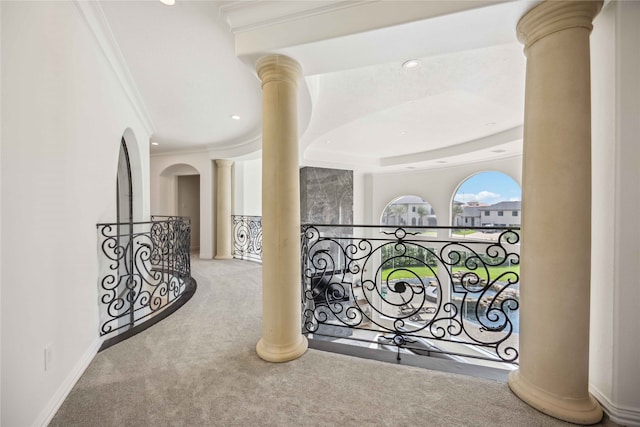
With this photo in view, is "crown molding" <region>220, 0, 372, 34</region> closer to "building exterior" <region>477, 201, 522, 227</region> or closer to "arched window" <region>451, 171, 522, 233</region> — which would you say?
"arched window" <region>451, 171, 522, 233</region>

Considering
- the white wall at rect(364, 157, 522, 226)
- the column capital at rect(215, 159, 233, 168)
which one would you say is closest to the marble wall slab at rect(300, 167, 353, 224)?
the white wall at rect(364, 157, 522, 226)

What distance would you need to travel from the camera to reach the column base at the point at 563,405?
147cm

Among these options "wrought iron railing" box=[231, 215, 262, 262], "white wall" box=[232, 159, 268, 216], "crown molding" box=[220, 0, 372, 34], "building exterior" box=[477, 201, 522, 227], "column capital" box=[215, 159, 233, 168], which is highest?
"crown molding" box=[220, 0, 372, 34]

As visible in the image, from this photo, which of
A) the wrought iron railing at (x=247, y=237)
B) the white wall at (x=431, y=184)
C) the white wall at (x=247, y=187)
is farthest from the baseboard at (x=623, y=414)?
the white wall at (x=247, y=187)

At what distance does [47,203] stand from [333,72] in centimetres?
252

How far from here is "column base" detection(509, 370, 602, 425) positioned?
1.47 metres

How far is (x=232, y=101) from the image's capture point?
12.4 ft

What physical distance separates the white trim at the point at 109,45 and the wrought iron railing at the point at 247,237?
3401 millimetres

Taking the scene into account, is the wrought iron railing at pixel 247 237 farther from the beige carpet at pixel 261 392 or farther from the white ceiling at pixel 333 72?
the beige carpet at pixel 261 392

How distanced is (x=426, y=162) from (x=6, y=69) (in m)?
7.50

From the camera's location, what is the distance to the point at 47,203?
5.23 ft

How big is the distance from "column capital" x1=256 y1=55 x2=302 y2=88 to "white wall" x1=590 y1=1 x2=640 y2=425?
1.94m

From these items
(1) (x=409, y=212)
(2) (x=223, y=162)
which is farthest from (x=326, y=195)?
(2) (x=223, y=162)

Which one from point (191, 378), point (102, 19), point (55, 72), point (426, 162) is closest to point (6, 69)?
point (55, 72)
